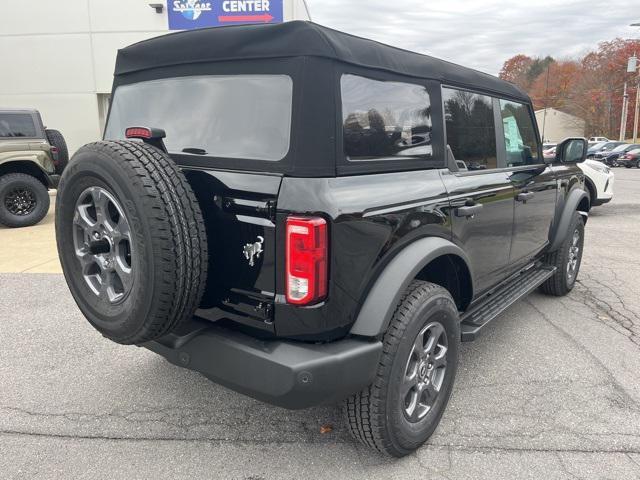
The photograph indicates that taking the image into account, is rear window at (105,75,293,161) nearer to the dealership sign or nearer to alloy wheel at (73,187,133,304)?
alloy wheel at (73,187,133,304)

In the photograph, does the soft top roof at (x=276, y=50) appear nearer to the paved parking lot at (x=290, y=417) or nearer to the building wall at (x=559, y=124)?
the paved parking lot at (x=290, y=417)

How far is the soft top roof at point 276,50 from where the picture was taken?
2143mm

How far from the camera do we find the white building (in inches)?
563

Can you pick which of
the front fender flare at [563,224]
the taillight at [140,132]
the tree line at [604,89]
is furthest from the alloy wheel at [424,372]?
the tree line at [604,89]

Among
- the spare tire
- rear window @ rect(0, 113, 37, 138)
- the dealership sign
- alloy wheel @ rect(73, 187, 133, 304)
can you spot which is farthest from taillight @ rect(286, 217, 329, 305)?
the dealership sign

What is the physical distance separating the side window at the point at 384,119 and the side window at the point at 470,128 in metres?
0.27

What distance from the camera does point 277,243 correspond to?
2059 millimetres

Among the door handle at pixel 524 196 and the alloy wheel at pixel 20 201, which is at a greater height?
the door handle at pixel 524 196

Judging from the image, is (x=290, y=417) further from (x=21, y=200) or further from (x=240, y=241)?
(x=21, y=200)

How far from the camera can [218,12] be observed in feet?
45.1

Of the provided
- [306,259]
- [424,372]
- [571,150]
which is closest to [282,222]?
[306,259]

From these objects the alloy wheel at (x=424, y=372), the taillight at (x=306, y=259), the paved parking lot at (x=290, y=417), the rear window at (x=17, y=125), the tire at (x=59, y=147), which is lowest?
the paved parking lot at (x=290, y=417)

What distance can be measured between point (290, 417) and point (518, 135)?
2764 mm

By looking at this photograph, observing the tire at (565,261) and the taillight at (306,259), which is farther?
the tire at (565,261)
